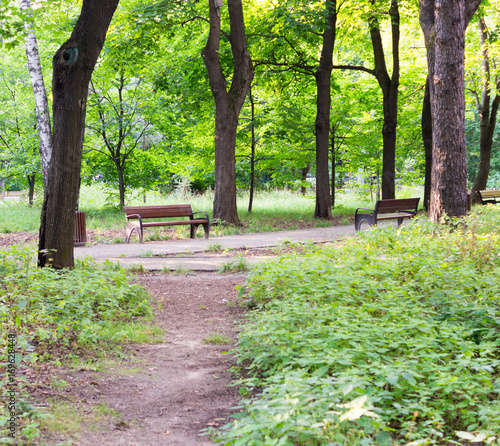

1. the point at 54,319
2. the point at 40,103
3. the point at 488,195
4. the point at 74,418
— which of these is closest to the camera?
the point at 74,418

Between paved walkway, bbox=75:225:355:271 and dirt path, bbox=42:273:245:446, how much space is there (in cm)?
252

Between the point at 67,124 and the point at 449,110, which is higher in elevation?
the point at 449,110

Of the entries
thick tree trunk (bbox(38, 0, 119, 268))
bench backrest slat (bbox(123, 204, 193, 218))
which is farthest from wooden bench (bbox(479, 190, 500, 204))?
thick tree trunk (bbox(38, 0, 119, 268))

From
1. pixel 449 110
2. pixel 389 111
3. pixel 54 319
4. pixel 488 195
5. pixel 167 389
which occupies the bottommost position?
pixel 167 389

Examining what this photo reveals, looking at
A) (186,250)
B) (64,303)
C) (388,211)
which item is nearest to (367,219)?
(388,211)

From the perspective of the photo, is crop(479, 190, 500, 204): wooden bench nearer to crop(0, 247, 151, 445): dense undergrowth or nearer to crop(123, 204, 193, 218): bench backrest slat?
crop(123, 204, 193, 218): bench backrest slat

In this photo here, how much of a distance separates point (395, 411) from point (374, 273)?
124 inches

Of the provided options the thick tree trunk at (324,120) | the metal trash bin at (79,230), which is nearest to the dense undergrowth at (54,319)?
the metal trash bin at (79,230)

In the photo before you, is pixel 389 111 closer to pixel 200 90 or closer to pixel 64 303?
pixel 200 90

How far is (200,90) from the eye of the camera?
53.9 feet

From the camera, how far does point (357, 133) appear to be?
21.4 metres

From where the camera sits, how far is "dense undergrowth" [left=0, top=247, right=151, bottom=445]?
12.1ft

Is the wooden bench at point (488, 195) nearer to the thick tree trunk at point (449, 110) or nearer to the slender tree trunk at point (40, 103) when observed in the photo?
the thick tree trunk at point (449, 110)

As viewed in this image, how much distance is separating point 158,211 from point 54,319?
24.7 feet
